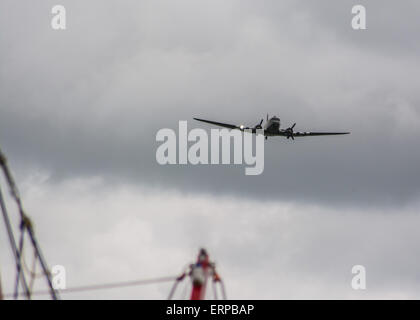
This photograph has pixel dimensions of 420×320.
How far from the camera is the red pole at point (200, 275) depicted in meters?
95.9

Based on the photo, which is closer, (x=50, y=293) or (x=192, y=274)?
(x=192, y=274)

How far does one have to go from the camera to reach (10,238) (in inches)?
3725

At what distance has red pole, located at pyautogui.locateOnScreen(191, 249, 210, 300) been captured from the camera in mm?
95938

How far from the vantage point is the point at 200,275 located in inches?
3797

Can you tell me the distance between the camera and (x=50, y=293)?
10656 centimetres
